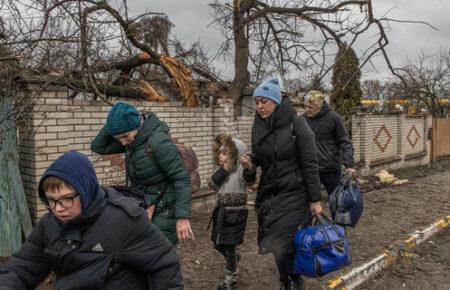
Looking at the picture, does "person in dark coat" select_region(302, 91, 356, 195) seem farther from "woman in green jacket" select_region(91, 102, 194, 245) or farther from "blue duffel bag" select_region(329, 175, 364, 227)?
"woman in green jacket" select_region(91, 102, 194, 245)

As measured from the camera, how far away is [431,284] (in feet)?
15.3

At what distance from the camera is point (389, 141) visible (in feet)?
43.7

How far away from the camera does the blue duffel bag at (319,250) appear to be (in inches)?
131

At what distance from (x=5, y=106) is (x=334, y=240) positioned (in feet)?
10.5

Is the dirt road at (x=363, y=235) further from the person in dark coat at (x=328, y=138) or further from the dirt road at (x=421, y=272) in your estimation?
the person in dark coat at (x=328, y=138)

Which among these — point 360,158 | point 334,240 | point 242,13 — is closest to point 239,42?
point 242,13

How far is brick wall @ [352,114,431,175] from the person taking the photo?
12.0 metres

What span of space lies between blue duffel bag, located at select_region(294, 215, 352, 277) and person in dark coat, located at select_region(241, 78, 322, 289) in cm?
11

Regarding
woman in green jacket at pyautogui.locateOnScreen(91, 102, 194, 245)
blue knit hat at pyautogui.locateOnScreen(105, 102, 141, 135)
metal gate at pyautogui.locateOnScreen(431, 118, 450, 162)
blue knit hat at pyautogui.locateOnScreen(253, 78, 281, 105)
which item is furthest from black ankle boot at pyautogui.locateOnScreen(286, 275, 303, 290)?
metal gate at pyautogui.locateOnScreen(431, 118, 450, 162)

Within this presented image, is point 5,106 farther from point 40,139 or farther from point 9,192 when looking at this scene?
point 9,192

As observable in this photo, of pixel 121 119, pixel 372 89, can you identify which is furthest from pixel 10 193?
pixel 372 89

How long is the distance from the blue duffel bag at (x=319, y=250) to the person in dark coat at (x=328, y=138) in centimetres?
169

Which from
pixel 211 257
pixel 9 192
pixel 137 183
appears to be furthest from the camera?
pixel 211 257

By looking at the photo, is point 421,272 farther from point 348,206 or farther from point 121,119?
point 121,119
